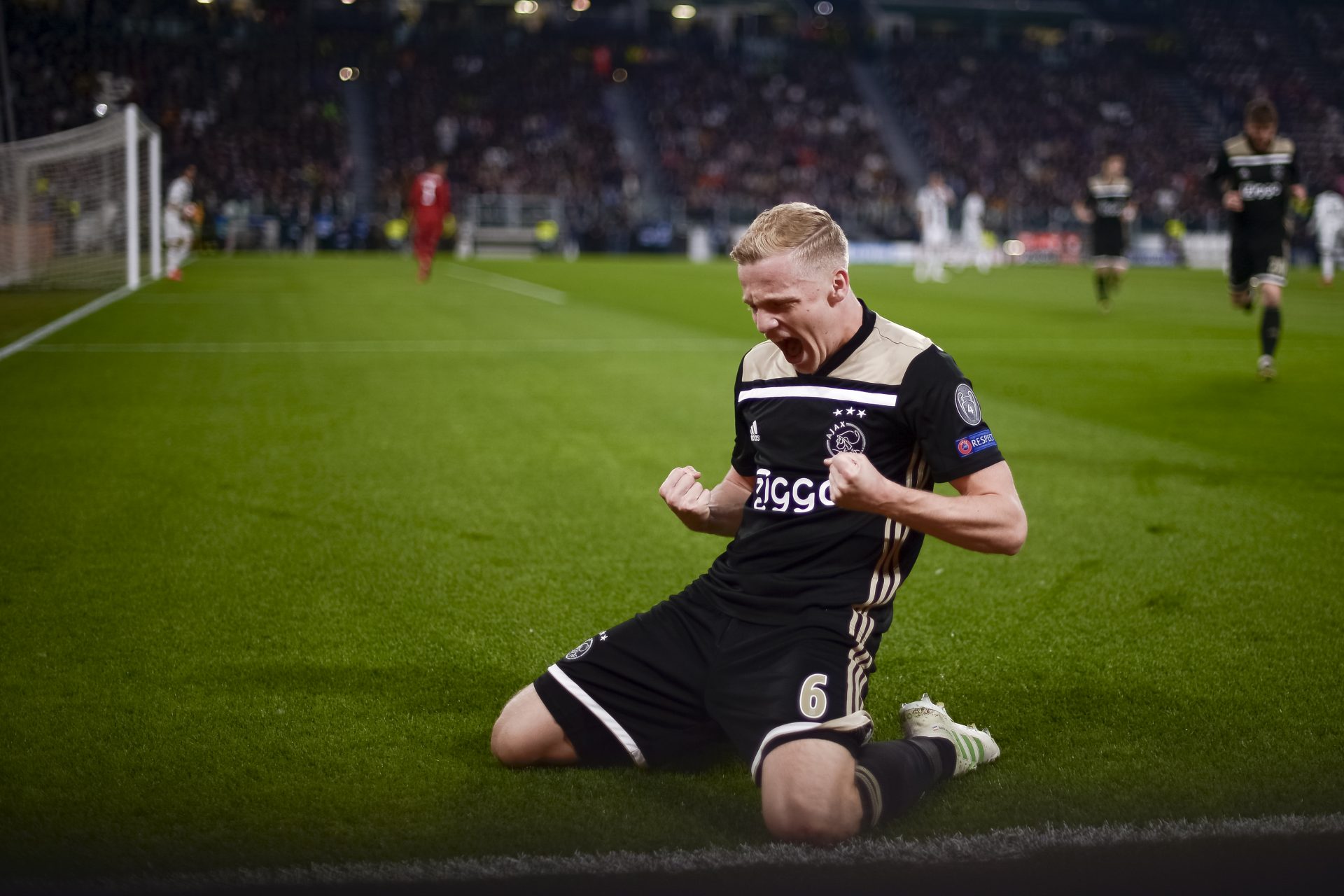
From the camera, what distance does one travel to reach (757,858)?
2.77 metres

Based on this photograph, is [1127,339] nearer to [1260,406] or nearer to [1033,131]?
[1260,406]

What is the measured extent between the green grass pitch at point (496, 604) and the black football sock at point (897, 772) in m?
0.07

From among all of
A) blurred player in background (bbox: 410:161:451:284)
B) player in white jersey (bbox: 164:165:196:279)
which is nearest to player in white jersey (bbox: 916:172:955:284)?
blurred player in background (bbox: 410:161:451:284)

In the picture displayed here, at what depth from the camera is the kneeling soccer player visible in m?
2.90

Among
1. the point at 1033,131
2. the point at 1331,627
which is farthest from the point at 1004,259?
the point at 1331,627

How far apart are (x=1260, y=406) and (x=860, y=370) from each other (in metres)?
8.09

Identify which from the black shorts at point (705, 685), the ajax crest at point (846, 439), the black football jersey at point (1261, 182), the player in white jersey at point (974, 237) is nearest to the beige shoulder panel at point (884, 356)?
the ajax crest at point (846, 439)

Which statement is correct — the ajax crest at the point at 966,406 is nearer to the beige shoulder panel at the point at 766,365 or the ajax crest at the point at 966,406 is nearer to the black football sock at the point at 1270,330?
the beige shoulder panel at the point at 766,365

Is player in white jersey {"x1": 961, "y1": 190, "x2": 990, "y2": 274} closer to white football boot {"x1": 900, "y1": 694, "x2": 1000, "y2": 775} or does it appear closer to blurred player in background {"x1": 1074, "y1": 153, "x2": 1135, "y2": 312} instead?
blurred player in background {"x1": 1074, "y1": 153, "x2": 1135, "y2": 312}

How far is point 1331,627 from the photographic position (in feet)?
14.9

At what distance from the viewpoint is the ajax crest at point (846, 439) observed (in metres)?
3.11

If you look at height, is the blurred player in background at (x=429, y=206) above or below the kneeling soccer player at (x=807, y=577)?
above

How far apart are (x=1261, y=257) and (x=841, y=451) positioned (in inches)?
383

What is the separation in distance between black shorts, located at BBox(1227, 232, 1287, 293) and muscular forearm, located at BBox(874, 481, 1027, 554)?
9.51m
